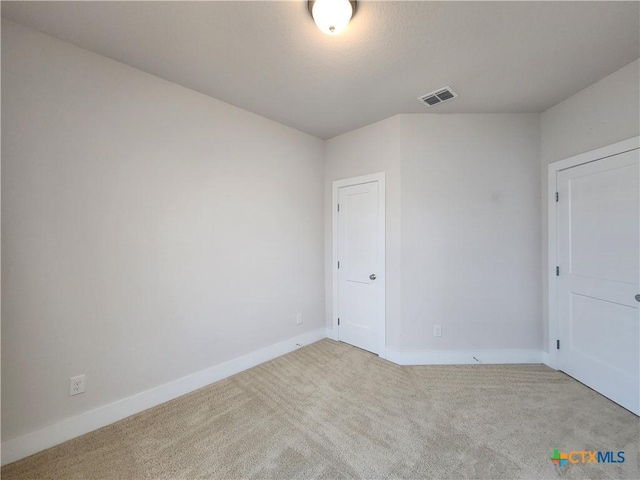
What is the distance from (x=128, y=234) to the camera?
2.02m

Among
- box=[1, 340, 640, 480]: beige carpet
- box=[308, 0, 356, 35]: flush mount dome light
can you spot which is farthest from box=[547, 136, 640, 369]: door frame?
box=[308, 0, 356, 35]: flush mount dome light

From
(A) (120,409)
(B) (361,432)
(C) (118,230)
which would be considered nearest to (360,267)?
(B) (361,432)

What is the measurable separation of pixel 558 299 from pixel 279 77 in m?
3.43

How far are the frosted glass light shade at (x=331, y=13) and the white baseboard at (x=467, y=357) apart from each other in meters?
2.90

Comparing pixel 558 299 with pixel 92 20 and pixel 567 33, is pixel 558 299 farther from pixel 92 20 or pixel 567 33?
pixel 92 20

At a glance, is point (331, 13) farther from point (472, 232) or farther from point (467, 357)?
point (467, 357)

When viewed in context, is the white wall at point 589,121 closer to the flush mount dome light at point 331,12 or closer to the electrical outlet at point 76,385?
the flush mount dome light at point 331,12

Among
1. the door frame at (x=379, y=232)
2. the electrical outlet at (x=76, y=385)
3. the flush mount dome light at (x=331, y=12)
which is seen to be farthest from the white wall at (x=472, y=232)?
the electrical outlet at (x=76, y=385)

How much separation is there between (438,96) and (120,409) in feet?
12.3

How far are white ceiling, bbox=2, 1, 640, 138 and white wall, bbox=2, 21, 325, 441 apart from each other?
280 millimetres

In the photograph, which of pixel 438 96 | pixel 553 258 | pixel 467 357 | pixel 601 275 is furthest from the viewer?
pixel 467 357

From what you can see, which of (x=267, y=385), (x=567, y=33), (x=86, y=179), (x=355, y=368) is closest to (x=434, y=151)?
(x=567, y=33)

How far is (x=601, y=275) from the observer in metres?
2.26

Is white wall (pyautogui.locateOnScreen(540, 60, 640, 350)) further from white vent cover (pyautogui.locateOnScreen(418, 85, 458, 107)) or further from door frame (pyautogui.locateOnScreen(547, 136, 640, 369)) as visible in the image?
white vent cover (pyautogui.locateOnScreen(418, 85, 458, 107))
